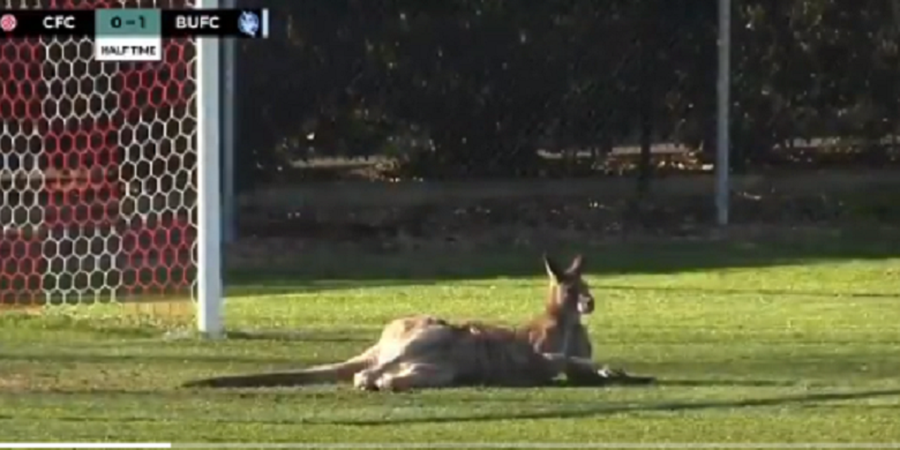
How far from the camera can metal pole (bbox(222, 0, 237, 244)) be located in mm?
17453

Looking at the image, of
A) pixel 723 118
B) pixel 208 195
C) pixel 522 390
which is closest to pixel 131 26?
pixel 208 195

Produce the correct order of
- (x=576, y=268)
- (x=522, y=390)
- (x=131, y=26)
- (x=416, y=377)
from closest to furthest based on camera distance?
(x=416, y=377)
(x=522, y=390)
(x=576, y=268)
(x=131, y=26)

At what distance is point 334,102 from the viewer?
1917 centimetres

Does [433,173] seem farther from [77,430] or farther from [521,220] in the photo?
[77,430]

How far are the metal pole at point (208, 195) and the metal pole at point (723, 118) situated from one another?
751 cm

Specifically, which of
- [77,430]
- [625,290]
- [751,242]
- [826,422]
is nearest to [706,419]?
Answer: [826,422]

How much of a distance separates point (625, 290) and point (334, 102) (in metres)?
4.92

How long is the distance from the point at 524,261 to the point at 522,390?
701cm

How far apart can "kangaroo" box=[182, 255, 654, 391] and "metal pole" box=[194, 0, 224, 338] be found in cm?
203

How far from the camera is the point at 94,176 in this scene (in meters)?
15.1

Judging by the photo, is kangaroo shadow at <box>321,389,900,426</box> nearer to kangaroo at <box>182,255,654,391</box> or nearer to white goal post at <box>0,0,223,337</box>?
kangaroo at <box>182,255,654,391</box>

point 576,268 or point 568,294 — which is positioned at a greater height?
point 576,268

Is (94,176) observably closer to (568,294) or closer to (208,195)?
(208,195)

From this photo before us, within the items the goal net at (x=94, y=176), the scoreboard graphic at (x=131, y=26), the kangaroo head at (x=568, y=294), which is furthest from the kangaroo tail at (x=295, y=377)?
the goal net at (x=94, y=176)
